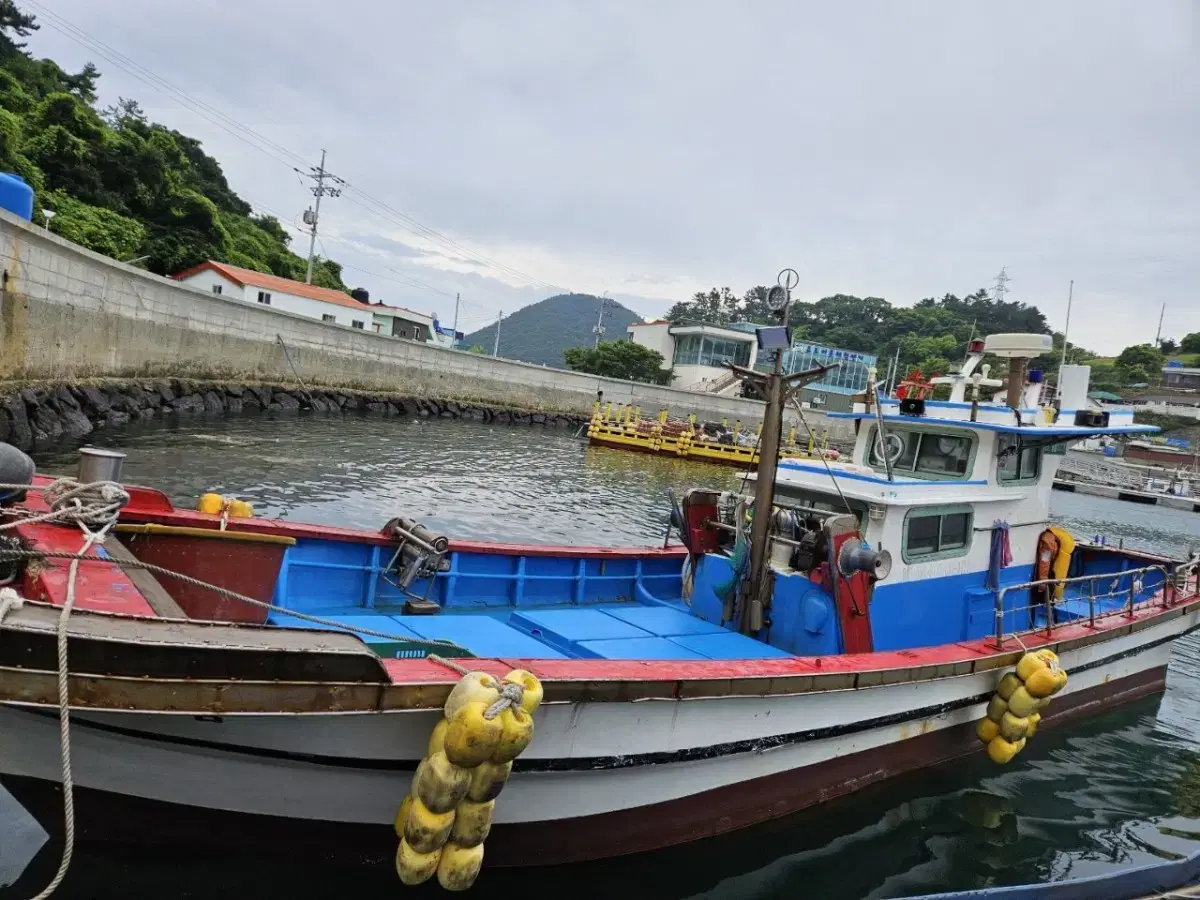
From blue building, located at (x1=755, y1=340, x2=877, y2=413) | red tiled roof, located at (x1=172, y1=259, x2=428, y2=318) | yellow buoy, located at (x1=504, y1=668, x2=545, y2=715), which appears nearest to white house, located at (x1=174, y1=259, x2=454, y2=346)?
red tiled roof, located at (x1=172, y1=259, x2=428, y2=318)

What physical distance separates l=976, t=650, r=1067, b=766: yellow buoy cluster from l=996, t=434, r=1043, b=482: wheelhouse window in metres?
1.94

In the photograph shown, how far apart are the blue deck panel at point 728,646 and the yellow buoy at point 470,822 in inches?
113

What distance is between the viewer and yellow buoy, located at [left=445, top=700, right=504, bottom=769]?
3.65 meters

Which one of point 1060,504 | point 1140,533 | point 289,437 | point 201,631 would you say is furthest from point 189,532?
point 1060,504

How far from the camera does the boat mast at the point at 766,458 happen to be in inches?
265

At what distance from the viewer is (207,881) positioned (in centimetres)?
434

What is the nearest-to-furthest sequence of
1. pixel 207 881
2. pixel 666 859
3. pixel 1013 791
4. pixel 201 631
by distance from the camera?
pixel 201 631
pixel 207 881
pixel 666 859
pixel 1013 791

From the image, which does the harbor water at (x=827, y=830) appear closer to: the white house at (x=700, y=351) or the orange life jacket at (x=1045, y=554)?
the orange life jacket at (x=1045, y=554)

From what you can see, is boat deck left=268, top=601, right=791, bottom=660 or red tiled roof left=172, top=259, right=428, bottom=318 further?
red tiled roof left=172, top=259, right=428, bottom=318

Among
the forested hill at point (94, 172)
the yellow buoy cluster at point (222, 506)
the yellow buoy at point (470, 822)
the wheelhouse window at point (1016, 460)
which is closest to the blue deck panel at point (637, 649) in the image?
the yellow buoy at point (470, 822)

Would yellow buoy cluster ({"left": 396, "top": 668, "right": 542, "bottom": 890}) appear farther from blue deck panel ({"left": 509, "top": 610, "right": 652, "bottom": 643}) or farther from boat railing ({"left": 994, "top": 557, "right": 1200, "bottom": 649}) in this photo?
boat railing ({"left": 994, "top": 557, "right": 1200, "bottom": 649})

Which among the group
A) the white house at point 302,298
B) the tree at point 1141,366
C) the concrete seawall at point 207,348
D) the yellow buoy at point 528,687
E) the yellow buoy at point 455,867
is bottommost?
the yellow buoy at point 455,867

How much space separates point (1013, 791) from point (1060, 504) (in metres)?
42.0

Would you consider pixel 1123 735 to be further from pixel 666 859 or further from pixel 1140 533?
pixel 1140 533
